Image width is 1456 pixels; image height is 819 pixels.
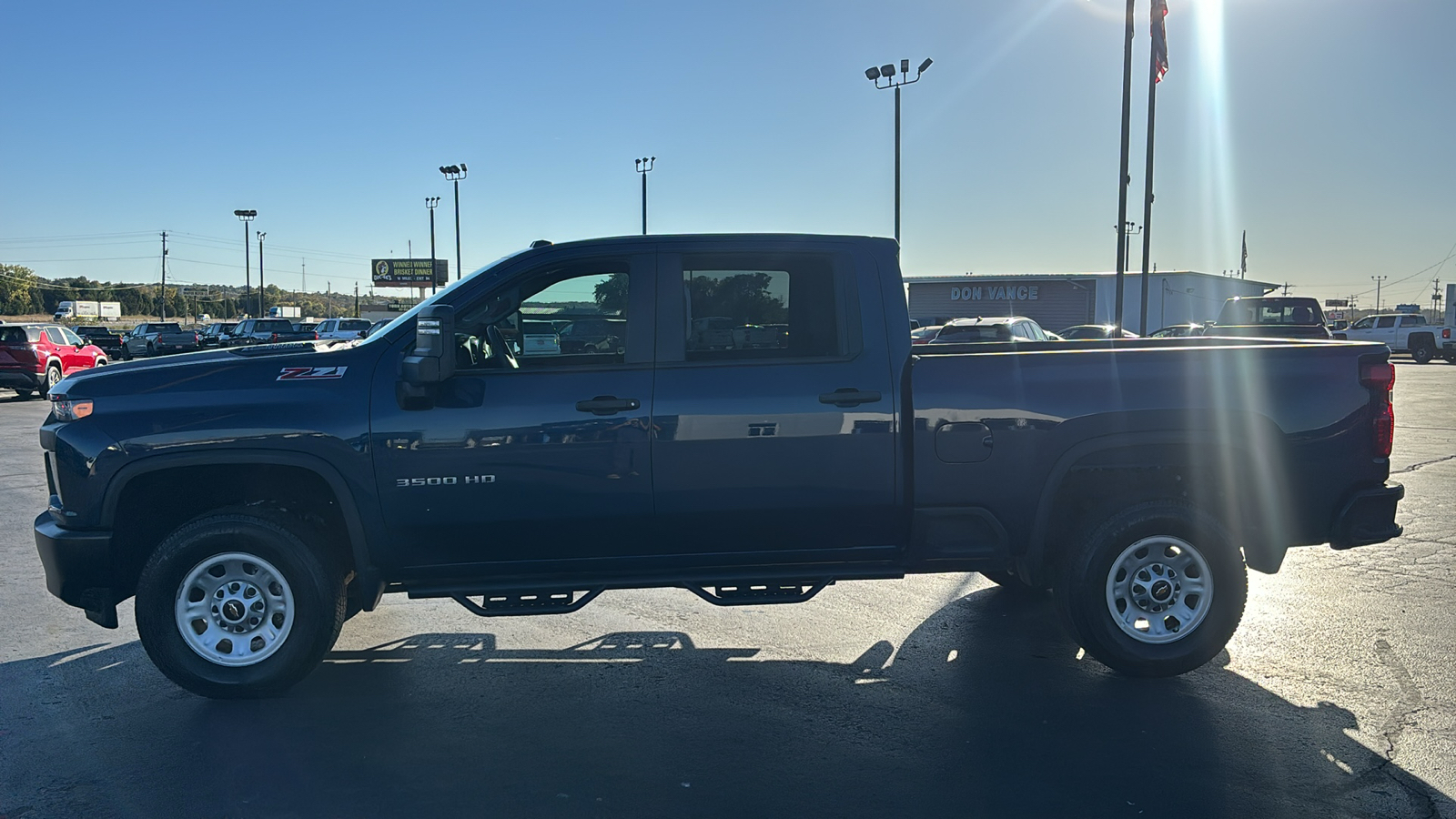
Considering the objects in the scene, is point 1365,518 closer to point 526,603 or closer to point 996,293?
point 526,603

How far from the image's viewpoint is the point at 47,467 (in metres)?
4.75

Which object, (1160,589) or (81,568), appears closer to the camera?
(81,568)

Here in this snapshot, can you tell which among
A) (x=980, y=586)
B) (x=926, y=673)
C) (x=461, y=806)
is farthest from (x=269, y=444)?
(x=980, y=586)

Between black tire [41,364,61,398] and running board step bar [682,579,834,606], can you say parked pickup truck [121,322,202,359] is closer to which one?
black tire [41,364,61,398]

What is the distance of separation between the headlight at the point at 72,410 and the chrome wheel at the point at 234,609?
836 mm

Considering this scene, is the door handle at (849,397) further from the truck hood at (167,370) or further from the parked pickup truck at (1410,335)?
the parked pickup truck at (1410,335)

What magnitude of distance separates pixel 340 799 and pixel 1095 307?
65.0 meters

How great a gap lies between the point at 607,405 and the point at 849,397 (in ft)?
3.57

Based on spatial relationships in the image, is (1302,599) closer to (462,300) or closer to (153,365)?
(462,300)

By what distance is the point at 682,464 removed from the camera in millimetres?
4539

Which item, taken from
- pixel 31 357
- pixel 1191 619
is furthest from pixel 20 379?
pixel 1191 619

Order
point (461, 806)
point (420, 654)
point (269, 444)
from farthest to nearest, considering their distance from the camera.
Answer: point (420, 654) < point (269, 444) < point (461, 806)

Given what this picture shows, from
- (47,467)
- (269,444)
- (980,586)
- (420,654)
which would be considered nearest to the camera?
(269,444)

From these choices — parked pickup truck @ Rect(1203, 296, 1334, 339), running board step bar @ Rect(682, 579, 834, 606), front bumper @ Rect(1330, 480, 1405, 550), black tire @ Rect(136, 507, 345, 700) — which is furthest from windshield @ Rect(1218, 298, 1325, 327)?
black tire @ Rect(136, 507, 345, 700)
